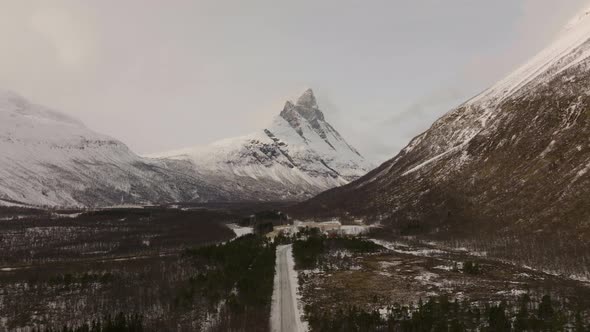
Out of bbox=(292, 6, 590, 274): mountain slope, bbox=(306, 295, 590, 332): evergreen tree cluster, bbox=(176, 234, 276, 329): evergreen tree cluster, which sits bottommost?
bbox=(306, 295, 590, 332): evergreen tree cluster

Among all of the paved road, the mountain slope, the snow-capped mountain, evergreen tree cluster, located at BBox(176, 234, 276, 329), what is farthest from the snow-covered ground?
the snow-capped mountain

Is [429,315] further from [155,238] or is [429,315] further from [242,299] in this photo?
[155,238]

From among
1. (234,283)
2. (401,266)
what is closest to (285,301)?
(234,283)

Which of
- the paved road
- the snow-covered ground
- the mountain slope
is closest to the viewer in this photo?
the snow-covered ground

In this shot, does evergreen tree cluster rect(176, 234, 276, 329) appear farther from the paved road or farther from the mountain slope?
the mountain slope

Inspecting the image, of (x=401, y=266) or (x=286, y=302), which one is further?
(x=401, y=266)

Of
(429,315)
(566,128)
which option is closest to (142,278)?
(429,315)

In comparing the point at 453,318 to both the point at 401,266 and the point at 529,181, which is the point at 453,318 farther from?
the point at 529,181

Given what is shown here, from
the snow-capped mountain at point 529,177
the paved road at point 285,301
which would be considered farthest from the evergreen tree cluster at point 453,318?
the snow-capped mountain at point 529,177
